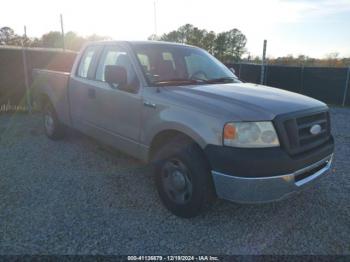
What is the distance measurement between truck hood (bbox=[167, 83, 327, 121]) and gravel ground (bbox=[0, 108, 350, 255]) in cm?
119

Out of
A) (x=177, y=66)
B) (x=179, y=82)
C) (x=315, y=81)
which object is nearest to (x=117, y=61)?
(x=177, y=66)

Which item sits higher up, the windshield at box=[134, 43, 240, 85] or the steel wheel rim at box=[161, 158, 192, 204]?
the windshield at box=[134, 43, 240, 85]

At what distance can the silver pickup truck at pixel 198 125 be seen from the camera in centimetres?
263

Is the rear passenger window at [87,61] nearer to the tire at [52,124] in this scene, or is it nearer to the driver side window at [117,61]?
the driver side window at [117,61]

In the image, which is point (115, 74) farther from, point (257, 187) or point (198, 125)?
point (257, 187)

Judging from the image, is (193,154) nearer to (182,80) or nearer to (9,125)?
(182,80)

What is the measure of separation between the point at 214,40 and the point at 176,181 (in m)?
46.4

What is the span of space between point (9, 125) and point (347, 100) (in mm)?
11947

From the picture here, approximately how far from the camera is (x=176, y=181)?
3135 mm

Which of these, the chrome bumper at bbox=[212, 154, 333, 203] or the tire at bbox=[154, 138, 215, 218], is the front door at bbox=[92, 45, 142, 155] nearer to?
the tire at bbox=[154, 138, 215, 218]

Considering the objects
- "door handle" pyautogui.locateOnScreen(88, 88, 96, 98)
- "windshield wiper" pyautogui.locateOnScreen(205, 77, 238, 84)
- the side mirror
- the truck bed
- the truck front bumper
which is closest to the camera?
the truck front bumper

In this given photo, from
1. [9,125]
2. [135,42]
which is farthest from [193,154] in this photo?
[9,125]

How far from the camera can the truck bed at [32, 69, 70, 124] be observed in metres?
5.00

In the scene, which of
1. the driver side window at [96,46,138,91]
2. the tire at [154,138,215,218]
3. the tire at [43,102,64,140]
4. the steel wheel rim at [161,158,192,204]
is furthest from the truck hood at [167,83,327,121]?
the tire at [43,102,64,140]
